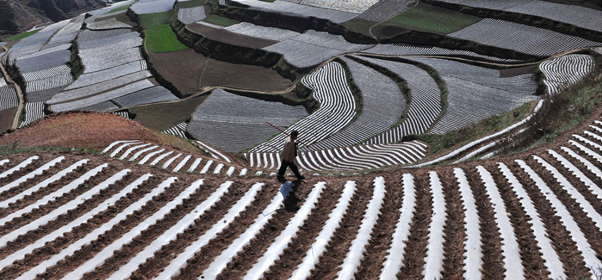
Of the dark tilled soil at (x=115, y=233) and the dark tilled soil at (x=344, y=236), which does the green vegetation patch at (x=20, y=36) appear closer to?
the dark tilled soil at (x=115, y=233)

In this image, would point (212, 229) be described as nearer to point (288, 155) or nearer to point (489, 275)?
point (288, 155)

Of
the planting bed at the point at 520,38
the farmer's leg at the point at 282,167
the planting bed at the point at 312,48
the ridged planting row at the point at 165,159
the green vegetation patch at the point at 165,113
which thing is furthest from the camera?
the planting bed at the point at 312,48

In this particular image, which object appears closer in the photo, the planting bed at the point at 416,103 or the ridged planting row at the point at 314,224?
the ridged planting row at the point at 314,224

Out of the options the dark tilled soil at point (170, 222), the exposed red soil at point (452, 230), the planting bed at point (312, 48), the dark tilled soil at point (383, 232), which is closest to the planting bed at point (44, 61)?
the planting bed at point (312, 48)

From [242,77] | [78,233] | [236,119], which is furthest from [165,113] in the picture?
[78,233]

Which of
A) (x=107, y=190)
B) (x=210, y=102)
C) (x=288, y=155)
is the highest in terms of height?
(x=288, y=155)

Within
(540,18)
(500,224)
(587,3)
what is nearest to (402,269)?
(500,224)

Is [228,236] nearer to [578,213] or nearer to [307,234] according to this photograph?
[307,234]
